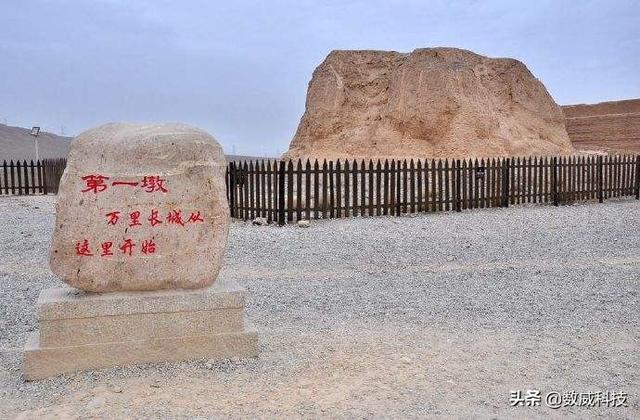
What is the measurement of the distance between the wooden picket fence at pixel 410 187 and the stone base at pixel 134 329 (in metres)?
8.12

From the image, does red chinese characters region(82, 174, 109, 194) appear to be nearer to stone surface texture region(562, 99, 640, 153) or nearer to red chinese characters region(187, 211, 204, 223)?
red chinese characters region(187, 211, 204, 223)

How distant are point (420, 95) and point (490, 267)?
46.4ft

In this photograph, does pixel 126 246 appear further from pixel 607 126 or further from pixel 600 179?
pixel 607 126

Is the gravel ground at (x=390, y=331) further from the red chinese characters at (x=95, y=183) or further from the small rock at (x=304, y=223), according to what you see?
the red chinese characters at (x=95, y=183)

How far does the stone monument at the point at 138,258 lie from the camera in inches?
186

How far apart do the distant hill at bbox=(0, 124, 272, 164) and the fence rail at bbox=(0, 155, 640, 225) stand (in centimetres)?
5421

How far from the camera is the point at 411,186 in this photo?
573 inches

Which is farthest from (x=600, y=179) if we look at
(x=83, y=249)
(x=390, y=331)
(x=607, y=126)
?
(x=83, y=249)

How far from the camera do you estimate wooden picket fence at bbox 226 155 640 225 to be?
43.8ft

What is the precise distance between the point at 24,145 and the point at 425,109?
60.9 metres

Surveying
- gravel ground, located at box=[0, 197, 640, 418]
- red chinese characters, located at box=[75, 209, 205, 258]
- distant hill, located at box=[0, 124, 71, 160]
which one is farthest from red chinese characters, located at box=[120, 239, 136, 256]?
distant hill, located at box=[0, 124, 71, 160]

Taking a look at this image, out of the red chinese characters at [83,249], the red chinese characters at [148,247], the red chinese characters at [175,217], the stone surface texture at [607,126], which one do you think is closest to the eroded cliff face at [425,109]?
the stone surface texture at [607,126]

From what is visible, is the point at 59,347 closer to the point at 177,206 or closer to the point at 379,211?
the point at 177,206

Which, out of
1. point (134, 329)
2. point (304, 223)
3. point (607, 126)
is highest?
point (607, 126)
